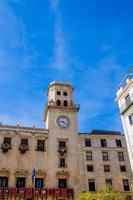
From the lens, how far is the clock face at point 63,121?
1948 inches

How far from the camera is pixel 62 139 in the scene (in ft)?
157

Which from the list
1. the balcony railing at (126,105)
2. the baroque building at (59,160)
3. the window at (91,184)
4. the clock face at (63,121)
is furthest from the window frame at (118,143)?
the balcony railing at (126,105)

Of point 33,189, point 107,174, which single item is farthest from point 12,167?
point 107,174

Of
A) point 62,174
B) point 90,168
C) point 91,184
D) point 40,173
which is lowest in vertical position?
point 91,184

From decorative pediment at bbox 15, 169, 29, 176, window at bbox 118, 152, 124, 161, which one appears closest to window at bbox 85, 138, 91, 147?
window at bbox 118, 152, 124, 161

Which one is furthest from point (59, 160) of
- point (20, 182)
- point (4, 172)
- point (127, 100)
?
point (127, 100)

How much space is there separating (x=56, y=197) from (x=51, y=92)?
71.2 ft

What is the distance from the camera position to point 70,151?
154 feet

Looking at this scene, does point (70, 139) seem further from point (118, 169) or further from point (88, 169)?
point (118, 169)

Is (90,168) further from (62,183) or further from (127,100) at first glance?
(127,100)

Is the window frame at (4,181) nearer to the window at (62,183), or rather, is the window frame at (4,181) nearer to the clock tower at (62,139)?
the clock tower at (62,139)

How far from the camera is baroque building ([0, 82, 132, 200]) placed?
41781 millimetres

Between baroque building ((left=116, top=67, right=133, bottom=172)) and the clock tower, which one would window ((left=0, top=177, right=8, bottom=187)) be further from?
baroque building ((left=116, top=67, right=133, bottom=172))

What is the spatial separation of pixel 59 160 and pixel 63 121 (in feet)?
26.4
